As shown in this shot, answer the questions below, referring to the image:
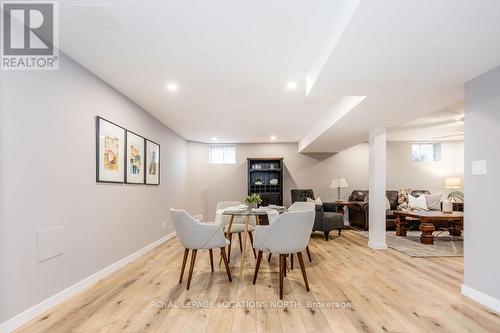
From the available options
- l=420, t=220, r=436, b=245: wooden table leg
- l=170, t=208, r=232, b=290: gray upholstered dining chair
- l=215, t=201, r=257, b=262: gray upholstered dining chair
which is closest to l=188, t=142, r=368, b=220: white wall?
l=420, t=220, r=436, b=245: wooden table leg

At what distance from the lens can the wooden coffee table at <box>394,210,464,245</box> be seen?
5.12m

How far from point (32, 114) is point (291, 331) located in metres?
2.75

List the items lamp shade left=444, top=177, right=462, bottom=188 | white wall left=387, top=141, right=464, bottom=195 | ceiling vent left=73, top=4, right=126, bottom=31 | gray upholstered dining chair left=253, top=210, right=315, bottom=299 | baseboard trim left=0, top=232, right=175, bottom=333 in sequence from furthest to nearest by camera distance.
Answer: white wall left=387, top=141, right=464, bottom=195 < lamp shade left=444, top=177, right=462, bottom=188 < gray upholstered dining chair left=253, top=210, right=315, bottom=299 < baseboard trim left=0, top=232, right=175, bottom=333 < ceiling vent left=73, top=4, right=126, bottom=31

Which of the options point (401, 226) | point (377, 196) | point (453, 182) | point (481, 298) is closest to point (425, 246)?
point (401, 226)

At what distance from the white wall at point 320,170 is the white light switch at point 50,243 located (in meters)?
5.21

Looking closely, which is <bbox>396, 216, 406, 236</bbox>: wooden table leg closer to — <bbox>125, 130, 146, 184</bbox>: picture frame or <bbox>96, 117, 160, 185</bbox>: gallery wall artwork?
<bbox>96, 117, 160, 185</bbox>: gallery wall artwork

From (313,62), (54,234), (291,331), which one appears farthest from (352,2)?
(54,234)

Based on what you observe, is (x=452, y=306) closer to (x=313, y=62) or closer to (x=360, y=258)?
(x=360, y=258)

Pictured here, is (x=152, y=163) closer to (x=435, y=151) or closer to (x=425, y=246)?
(x=425, y=246)

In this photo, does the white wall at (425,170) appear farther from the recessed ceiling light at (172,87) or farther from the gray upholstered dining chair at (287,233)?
the recessed ceiling light at (172,87)

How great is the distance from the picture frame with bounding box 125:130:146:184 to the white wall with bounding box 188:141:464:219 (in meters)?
3.36

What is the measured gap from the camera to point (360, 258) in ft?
13.6

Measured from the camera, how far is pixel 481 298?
258 cm

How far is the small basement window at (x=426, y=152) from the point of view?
7.95 m
